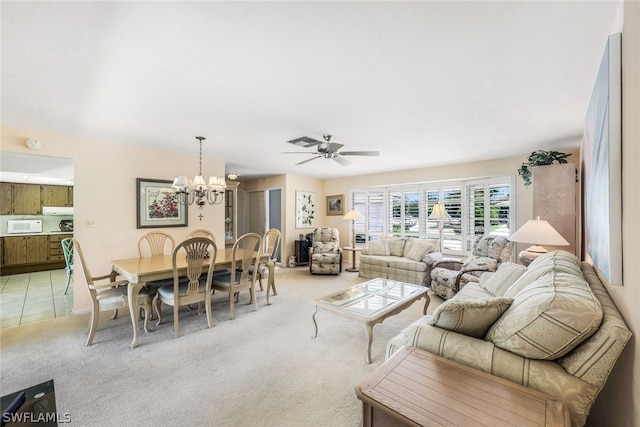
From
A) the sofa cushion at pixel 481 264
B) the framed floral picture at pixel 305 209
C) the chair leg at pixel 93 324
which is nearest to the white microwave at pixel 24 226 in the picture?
the chair leg at pixel 93 324

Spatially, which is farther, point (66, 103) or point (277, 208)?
point (277, 208)

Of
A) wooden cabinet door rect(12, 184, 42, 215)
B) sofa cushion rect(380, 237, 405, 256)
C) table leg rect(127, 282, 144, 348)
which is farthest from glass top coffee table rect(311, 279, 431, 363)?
wooden cabinet door rect(12, 184, 42, 215)

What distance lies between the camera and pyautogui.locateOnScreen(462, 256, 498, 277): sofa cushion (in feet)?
11.9

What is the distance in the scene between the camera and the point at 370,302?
272cm

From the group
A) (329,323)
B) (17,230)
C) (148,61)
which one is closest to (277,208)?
(329,323)

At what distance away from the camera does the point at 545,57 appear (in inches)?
66.8

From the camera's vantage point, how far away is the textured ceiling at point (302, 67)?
53.4 inches

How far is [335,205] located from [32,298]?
19.5ft

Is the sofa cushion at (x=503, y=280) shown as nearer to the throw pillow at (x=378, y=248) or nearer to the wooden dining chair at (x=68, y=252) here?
the throw pillow at (x=378, y=248)

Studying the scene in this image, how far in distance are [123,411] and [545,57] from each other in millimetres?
3618

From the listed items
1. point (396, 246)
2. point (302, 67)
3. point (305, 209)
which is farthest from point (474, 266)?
point (305, 209)

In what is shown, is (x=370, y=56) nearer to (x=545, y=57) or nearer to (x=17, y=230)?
(x=545, y=57)

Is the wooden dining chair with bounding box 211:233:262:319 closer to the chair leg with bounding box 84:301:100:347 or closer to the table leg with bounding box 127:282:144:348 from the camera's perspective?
the table leg with bounding box 127:282:144:348

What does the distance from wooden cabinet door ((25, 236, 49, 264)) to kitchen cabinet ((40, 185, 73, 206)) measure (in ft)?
2.71
